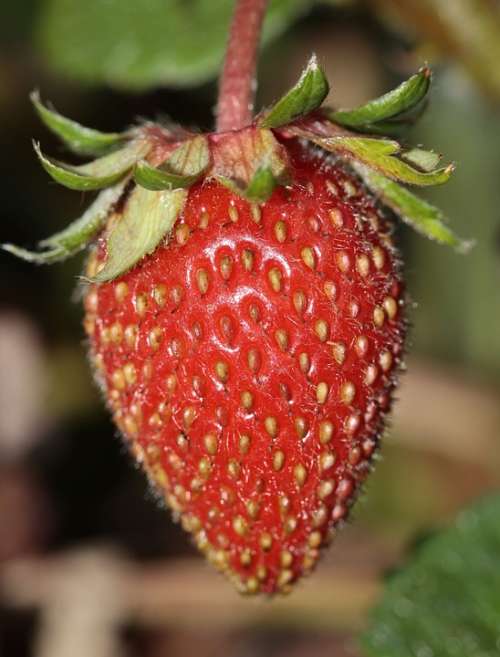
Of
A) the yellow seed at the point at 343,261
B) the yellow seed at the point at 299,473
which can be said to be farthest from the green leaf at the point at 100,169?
the yellow seed at the point at 299,473

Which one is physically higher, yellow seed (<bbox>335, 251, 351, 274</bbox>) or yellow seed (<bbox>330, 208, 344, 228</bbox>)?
yellow seed (<bbox>330, 208, 344, 228</bbox>)

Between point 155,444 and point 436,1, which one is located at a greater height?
point 436,1

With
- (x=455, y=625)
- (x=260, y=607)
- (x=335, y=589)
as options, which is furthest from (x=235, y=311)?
(x=260, y=607)

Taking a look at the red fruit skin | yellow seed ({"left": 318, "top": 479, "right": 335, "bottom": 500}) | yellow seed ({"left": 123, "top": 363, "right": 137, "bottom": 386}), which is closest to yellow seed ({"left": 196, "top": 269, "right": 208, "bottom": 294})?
the red fruit skin

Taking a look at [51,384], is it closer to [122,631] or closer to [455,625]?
[122,631]

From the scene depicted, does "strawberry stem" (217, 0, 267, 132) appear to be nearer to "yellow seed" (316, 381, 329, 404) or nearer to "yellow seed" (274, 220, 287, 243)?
"yellow seed" (274, 220, 287, 243)

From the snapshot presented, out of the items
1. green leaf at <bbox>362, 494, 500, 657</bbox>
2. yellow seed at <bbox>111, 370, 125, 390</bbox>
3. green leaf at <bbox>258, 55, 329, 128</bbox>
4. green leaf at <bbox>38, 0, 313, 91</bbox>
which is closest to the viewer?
green leaf at <bbox>258, 55, 329, 128</bbox>

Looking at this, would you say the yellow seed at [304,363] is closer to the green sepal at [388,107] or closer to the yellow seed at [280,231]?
the yellow seed at [280,231]
